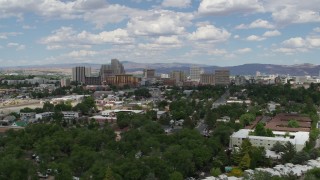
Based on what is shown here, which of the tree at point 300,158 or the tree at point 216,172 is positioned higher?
the tree at point 300,158

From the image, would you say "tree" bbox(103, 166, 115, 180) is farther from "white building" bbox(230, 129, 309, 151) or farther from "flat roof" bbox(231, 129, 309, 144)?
"flat roof" bbox(231, 129, 309, 144)

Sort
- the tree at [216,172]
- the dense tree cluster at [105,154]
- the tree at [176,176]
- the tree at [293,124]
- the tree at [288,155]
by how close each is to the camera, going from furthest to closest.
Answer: the tree at [293,124] → the tree at [288,155] → the tree at [216,172] → the dense tree cluster at [105,154] → the tree at [176,176]

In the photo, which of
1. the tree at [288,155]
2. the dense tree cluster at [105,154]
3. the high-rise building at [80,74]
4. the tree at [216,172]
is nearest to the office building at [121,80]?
the high-rise building at [80,74]

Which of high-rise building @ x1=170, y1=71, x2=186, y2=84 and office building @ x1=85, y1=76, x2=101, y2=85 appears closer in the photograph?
office building @ x1=85, y1=76, x2=101, y2=85

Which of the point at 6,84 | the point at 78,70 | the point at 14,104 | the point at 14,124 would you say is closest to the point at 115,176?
the point at 14,124

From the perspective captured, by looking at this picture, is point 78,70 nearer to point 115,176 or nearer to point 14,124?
point 14,124

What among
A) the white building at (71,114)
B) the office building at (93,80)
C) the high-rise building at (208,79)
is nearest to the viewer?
the white building at (71,114)

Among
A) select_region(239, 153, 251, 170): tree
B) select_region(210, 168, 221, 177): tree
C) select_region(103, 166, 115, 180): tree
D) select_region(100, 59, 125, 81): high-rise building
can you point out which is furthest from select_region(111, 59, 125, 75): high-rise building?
select_region(103, 166, 115, 180): tree

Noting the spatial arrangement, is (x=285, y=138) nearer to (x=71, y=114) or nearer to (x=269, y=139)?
(x=269, y=139)

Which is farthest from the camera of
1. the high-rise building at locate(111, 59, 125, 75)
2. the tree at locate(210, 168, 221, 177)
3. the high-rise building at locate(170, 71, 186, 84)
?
the high-rise building at locate(111, 59, 125, 75)

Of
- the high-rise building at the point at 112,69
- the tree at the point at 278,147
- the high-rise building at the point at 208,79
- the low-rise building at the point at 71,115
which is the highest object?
the high-rise building at the point at 112,69

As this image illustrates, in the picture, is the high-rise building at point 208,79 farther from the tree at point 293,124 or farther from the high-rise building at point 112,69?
the tree at point 293,124

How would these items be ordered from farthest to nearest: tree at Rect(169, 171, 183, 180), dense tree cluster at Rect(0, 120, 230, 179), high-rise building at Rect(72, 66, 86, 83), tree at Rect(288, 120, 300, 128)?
high-rise building at Rect(72, 66, 86, 83)
tree at Rect(288, 120, 300, 128)
dense tree cluster at Rect(0, 120, 230, 179)
tree at Rect(169, 171, 183, 180)
